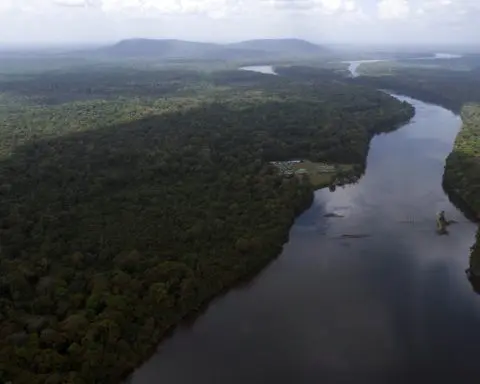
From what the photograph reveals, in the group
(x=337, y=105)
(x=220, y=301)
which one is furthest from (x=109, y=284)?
(x=337, y=105)

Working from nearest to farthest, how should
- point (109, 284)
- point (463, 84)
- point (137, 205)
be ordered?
point (109, 284) < point (137, 205) < point (463, 84)

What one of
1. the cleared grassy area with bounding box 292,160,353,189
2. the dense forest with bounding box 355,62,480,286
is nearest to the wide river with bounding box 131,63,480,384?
the dense forest with bounding box 355,62,480,286

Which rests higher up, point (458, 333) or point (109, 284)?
point (109, 284)

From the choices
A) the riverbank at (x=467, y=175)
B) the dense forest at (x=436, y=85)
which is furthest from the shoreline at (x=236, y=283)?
the dense forest at (x=436, y=85)

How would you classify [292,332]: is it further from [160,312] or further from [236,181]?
[236,181]

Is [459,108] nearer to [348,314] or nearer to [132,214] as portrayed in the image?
[132,214]

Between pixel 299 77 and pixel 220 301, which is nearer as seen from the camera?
pixel 220 301

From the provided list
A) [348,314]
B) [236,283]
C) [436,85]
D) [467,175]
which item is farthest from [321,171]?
[436,85]

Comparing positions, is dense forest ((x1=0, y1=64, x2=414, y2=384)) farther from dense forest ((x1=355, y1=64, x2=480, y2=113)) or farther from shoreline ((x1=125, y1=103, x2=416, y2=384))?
dense forest ((x1=355, y1=64, x2=480, y2=113))
